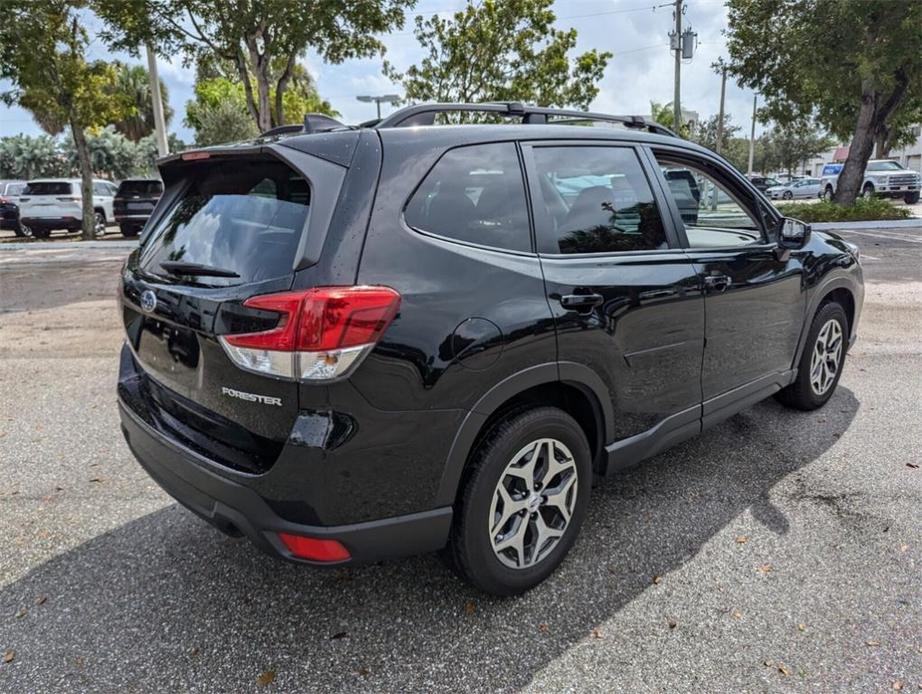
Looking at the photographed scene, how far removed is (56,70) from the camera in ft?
53.8

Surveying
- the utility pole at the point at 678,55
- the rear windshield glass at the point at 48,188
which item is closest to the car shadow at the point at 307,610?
the rear windshield glass at the point at 48,188

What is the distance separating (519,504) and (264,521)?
93cm

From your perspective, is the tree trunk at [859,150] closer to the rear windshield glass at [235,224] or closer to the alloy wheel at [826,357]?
the alloy wheel at [826,357]

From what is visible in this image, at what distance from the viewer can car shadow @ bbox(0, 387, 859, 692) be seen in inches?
88.3

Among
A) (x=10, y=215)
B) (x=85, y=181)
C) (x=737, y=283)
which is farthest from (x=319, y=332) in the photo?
(x=10, y=215)

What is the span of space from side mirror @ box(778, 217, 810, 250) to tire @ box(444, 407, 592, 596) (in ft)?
6.40

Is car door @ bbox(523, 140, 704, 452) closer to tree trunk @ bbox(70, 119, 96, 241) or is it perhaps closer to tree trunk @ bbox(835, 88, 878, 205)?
tree trunk @ bbox(835, 88, 878, 205)

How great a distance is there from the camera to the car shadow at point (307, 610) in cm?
224

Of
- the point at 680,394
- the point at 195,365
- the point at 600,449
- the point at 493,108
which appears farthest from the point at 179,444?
the point at 680,394

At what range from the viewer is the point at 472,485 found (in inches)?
91.4

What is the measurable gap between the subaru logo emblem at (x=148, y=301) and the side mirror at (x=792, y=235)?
319 centimetres

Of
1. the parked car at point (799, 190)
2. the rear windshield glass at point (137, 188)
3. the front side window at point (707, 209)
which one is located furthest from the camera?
the parked car at point (799, 190)

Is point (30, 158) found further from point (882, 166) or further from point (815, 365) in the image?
point (815, 365)

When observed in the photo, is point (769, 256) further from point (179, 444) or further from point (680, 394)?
point (179, 444)
